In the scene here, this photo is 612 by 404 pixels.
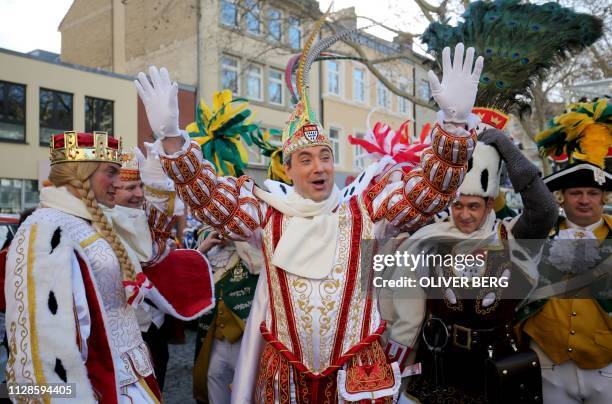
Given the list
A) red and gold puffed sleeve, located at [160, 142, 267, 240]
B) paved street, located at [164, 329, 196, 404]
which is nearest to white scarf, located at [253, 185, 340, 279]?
red and gold puffed sleeve, located at [160, 142, 267, 240]

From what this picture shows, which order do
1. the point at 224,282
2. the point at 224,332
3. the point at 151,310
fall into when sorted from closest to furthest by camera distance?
1. the point at 151,310
2. the point at 224,332
3. the point at 224,282

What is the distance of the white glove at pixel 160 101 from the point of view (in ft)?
7.53

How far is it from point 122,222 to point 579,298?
8.53 ft

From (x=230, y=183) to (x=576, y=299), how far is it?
210cm

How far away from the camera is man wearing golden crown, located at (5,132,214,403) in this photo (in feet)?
6.30

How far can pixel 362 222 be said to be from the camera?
2455mm

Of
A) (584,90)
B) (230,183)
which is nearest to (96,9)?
(584,90)

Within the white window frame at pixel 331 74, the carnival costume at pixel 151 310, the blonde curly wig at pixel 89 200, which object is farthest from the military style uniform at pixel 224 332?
the white window frame at pixel 331 74

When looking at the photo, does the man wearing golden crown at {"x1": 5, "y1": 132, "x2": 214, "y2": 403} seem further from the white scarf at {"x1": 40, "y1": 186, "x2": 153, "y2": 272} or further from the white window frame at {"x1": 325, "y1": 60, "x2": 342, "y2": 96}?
the white window frame at {"x1": 325, "y1": 60, "x2": 342, "y2": 96}

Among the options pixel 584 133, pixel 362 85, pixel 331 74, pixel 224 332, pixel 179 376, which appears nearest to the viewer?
pixel 584 133

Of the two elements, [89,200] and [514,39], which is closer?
[89,200]

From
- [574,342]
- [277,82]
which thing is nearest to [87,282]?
[574,342]

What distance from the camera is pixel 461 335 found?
2975 mm

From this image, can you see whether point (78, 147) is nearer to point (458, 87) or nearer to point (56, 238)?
point (56, 238)
